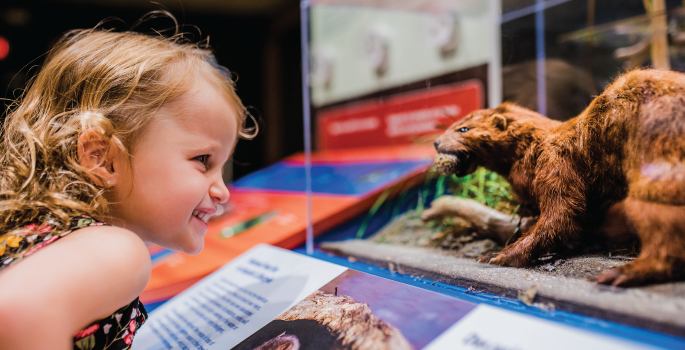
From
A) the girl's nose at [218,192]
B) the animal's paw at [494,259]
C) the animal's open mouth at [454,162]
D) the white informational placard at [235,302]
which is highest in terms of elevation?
the animal's open mouth at [454,162]

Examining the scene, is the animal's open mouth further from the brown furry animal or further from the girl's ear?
the girl's ear

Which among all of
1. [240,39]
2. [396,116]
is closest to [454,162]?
[396,116]

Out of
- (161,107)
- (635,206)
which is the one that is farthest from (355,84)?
(635,206)

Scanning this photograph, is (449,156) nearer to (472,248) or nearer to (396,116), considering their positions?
(472,248)

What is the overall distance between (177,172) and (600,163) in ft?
2.13

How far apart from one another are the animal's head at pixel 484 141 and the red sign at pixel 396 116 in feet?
0.33

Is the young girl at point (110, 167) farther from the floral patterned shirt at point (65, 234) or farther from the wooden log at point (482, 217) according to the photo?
the wooden log at point (482, 217)

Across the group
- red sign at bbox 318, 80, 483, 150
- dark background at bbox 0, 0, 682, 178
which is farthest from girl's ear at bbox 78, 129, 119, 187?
dark background at bbox 0, 0, 682, 178

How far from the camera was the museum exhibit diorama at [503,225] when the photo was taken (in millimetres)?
446

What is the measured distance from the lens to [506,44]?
2.65 feet

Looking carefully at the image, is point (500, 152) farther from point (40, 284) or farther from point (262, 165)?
point (262, 165)

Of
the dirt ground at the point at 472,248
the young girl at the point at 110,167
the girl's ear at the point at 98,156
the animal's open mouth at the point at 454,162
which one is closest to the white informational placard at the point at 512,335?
the dirt ground at the point at 472,248

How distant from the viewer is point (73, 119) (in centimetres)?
62

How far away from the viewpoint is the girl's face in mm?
643
